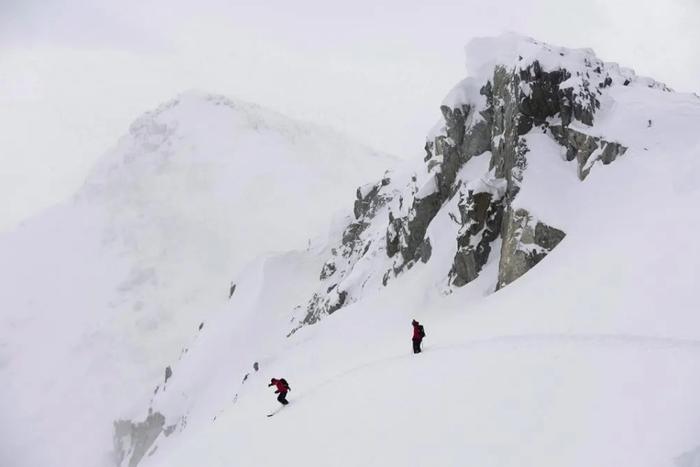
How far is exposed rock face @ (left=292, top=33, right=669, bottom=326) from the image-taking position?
2916cm

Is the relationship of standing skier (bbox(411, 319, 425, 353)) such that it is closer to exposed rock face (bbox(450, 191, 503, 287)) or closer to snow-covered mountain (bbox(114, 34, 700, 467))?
snow-covered mountain (bbox(114, 34, 700, 467))

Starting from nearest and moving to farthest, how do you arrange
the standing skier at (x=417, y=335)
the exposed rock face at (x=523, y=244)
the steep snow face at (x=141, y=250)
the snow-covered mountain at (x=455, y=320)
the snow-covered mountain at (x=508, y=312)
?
the snow-covered mountain at (x=508, y=312) → the snow-covered mountain at (x=455, y=320) → the standing skier at (x=417, y=335) → the exposed rock face at (x=523, y=244) → the steep snow face at (x=141, y=250)

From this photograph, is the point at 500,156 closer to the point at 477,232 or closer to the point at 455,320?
the point at 477,232

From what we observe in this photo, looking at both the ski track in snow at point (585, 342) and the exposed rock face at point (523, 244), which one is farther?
the exposed rock face at point (523, 244)

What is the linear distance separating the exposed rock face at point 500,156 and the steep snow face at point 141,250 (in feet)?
147

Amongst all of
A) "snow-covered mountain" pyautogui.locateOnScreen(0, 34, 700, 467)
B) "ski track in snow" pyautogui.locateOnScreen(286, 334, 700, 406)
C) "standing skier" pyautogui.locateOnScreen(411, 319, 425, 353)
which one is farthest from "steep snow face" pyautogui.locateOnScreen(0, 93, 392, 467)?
"ski track in snow" pyautogui.locateOnScreen(286, 334, 700, 406)

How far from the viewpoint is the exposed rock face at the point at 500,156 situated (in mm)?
29161

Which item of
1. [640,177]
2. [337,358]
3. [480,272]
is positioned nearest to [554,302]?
[640,177]

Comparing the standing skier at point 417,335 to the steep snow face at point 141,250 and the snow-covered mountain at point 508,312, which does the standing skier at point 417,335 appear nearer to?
the snow-covered mountain at point 508,312

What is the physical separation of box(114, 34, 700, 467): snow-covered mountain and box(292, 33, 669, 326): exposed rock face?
5.0 inches

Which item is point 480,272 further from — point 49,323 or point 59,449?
point 49,323

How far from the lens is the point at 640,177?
A: 25781mm

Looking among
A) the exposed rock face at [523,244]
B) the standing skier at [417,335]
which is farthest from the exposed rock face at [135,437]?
the standing skier at [417,335]

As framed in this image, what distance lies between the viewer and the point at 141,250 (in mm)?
103812
